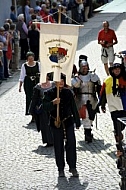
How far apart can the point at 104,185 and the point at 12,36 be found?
14417 mm

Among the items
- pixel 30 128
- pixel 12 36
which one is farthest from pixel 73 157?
pixel 12 36

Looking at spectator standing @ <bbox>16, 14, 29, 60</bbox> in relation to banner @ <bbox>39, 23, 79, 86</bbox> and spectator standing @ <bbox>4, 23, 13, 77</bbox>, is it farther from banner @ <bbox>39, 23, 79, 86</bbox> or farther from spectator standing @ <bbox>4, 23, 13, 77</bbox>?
banner @ <bbox>39, 23, 79, 86</bbox>

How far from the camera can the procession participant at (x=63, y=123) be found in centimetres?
1195

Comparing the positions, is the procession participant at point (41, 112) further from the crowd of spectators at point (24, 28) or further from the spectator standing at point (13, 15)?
the spectator standing at point (13, 15)

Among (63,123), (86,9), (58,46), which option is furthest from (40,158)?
(86,9)

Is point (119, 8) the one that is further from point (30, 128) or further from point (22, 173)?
point (22, 173)

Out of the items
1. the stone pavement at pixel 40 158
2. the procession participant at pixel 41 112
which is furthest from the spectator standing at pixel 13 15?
the procession participant at pixel 41 112

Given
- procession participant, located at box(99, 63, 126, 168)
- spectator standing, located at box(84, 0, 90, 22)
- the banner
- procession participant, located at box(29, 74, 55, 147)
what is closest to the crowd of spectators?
spectator standing, located at box(84, 0, 90, 22)

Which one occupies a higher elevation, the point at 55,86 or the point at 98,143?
the point at 55,86

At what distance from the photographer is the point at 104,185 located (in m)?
11.3

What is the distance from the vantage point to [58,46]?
11836 millimetres

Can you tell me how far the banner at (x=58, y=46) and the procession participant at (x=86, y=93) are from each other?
94.8 inches

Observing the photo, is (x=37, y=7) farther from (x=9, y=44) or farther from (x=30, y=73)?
(x=30, y=73)

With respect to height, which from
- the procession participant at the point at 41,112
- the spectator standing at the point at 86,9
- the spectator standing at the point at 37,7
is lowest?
the procession participant at the point at 41,112
